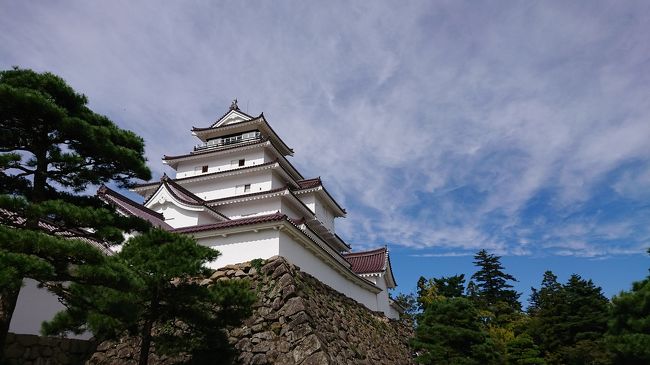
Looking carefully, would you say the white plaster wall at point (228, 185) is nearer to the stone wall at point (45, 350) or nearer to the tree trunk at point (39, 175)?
the stone wall at point (45, 350)

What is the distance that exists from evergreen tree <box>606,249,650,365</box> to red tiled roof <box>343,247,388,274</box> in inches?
357

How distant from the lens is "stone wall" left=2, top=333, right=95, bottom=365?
27.6 ft

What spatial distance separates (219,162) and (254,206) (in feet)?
13.3

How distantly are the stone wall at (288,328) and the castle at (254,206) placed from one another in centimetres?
57

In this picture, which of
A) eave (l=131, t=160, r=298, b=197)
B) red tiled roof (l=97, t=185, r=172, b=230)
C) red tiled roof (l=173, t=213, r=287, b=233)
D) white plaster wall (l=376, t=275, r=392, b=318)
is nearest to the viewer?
red tiled roof (l=173, t=213, r=287, b=233)

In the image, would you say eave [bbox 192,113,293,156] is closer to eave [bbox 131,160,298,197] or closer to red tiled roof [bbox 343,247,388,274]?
eave [bbox 131,160,298,197]

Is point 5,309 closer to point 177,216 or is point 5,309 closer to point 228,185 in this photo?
point 177,216

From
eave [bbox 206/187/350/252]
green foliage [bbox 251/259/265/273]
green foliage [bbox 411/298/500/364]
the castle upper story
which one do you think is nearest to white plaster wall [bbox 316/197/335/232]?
the castle upper story

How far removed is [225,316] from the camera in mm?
7918

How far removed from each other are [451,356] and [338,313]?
12.9 feet

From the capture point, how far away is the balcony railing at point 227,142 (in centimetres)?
2128

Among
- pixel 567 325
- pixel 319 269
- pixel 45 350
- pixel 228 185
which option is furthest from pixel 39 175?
pixel 567 325

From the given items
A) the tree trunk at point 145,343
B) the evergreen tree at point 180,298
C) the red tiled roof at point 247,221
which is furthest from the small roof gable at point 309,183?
the tree trunk at point 145,343

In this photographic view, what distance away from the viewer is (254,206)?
725 inches
